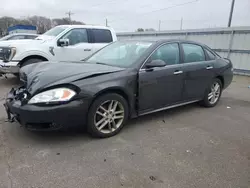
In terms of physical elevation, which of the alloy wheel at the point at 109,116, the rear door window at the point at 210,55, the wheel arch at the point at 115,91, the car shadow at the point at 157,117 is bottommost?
the car shadow at the point at 157,117

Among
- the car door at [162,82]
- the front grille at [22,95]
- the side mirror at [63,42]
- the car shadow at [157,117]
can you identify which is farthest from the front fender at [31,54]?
the car door at [162,82]

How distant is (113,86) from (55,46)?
413cm

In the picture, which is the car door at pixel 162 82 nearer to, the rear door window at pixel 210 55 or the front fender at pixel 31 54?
the rear door window at pixel 210 55

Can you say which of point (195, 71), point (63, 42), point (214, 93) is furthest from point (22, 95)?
point (214, 93)

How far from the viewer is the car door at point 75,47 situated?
264 inches

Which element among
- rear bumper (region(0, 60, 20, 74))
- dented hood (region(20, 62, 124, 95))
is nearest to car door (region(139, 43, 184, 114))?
dented hood (region(20, 62, 124, 95))

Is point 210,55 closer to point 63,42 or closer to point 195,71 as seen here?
point 195,71

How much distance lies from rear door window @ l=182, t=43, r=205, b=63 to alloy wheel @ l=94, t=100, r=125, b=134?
5.91 feet

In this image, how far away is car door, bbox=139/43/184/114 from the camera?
357cm

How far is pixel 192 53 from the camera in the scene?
4.50 m

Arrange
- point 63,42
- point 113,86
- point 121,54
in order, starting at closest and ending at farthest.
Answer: point 113,86 → point 121,54 → point 63,42

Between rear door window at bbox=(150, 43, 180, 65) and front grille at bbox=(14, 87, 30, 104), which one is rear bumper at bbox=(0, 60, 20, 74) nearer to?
front grille at bbox=(14, 87, 30, 104)

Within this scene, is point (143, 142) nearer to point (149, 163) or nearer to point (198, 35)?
point (149, 163)

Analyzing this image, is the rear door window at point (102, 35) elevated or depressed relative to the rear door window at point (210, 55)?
elevated
